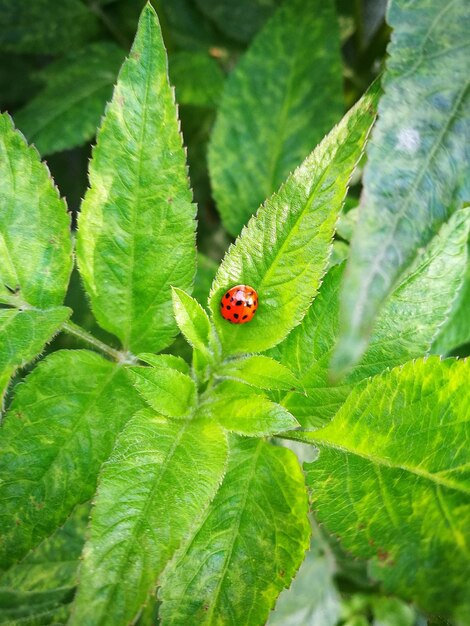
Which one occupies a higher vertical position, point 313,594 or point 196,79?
point 196,79

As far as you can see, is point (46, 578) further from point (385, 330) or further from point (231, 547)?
point (385, 330)

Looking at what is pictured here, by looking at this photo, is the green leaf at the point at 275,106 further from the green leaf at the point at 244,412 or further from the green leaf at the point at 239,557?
the green leaf at the point at 239,557

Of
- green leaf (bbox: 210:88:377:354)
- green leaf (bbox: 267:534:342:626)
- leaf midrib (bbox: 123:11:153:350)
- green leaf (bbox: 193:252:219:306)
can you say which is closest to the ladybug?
green leaf (bbox: 210:88:377:354)

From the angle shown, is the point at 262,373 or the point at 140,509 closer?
the point at 140,509

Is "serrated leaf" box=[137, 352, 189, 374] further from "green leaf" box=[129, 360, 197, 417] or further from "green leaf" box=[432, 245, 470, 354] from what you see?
"green leaf" box=[432, 245, 470, 354]

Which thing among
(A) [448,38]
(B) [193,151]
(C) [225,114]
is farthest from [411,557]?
(B) [193,151]

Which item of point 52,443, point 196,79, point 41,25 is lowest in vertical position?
point 52,443

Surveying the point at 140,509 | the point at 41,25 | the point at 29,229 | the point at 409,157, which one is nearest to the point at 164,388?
the point at 140,509
